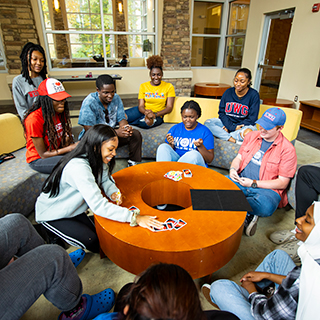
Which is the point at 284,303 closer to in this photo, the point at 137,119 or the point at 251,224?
the point at 251,224

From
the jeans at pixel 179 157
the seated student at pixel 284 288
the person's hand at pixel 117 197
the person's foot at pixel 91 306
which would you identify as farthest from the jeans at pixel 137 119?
the seated student at pixel 284 288

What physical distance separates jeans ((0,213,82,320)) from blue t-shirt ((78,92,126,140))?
1.49m

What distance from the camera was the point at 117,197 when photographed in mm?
1605

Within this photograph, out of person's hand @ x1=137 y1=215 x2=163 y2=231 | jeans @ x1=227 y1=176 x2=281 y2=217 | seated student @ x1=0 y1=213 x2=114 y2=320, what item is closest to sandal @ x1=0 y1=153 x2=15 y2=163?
seated student @ x1=0 y1=213 x2=114 y2=320

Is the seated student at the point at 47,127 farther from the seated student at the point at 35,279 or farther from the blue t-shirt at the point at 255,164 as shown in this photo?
the blue t-shirt at the point at 255,164

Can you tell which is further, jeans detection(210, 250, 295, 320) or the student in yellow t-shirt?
the student in yellow t-shirt

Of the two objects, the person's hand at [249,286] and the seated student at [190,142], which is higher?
the seated student at [190,142]

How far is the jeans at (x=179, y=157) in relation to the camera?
2.25 m

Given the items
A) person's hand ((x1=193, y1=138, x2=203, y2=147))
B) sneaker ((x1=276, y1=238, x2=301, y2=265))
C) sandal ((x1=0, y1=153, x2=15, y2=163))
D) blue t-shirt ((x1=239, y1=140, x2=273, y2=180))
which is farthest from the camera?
sandal ((x1=0, y1=153, x2=15, y2=163))

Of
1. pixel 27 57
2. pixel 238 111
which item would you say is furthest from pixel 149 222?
pixel 27 57

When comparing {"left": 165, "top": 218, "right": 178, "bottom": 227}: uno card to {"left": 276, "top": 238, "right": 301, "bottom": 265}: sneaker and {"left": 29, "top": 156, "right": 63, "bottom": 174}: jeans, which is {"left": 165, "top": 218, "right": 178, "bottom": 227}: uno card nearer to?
{"left": 276, "top": 238, "right": 301, "bottom": 265}: sneaker

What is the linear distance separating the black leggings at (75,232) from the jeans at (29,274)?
168 mm

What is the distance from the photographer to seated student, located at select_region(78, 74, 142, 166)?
2625 mm

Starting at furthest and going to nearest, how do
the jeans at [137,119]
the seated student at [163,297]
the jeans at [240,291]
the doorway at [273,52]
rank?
the doorway at [273,52] → the jeans at [137,119] → the jeans at [240,291] → the seated student at [163,297]
